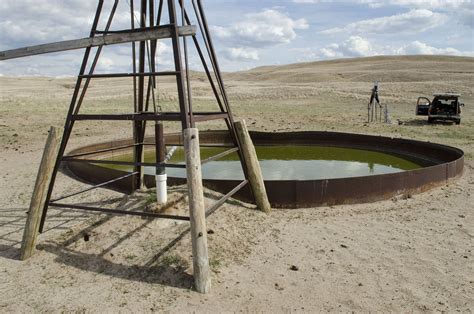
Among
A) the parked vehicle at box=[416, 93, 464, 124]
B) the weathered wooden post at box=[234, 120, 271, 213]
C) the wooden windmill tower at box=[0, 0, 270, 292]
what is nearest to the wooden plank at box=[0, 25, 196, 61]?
the wooden windmill tower at box=[0, 0, 270, 292]

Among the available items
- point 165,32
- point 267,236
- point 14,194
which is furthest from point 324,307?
point 14,194

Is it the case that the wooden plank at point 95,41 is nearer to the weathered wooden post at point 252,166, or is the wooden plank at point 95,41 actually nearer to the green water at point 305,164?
the weathered wooden post at point 252,166

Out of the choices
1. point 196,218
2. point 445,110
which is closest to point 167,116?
point 196,218

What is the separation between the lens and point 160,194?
199 inches

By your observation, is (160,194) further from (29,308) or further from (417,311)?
(417,311)

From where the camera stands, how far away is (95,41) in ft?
15.0

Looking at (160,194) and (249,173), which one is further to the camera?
(249,173)

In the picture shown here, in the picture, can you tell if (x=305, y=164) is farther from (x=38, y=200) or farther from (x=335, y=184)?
(x=38, y=200)

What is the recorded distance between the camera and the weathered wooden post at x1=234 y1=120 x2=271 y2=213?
222 inches

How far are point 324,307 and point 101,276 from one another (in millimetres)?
2072

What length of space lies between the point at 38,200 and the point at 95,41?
5.90 feet

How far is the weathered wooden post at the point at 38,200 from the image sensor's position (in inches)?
179

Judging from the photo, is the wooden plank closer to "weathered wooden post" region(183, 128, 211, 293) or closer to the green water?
"weathered wooden post" region(183, 128, 211, 293)

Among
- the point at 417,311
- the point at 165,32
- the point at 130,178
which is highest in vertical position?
the point at 165,32
